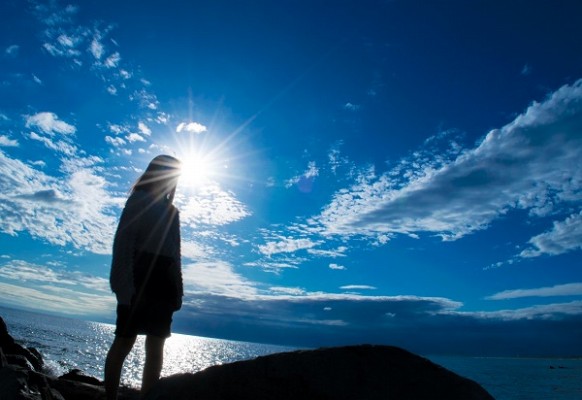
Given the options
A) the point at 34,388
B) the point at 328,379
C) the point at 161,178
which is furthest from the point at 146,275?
the point at 34,388

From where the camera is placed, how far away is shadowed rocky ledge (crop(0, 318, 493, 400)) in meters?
3.19

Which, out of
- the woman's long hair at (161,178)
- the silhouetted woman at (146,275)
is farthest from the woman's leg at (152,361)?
the woman's long hair at (161,178)

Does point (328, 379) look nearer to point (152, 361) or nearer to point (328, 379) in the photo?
point (328, 379)

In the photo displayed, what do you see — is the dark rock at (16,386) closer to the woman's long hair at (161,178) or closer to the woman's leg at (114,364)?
the woman's leg at (114,364)

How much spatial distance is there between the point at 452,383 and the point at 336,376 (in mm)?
1112

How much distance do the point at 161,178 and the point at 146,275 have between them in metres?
1.21

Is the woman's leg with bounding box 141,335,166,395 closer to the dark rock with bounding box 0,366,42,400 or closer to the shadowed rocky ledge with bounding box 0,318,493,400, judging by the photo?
the shadowed rocky ledge with bounding box 0,318,493,400

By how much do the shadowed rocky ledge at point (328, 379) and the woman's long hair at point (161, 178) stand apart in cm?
209

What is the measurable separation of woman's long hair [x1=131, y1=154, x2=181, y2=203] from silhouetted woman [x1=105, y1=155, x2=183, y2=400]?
11mm

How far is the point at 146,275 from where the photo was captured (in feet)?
12.5

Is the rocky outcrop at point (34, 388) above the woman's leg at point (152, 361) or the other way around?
the other way around

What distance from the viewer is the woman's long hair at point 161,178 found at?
4.24m

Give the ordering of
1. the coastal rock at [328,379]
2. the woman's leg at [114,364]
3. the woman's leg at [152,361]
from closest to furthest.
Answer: the coastal rock at [328,379]
the woman's leg at [114,364]
the woman's leg at [152,361]

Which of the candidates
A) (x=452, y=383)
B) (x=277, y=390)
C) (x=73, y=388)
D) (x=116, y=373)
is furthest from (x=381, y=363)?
(x=73, y=388)
